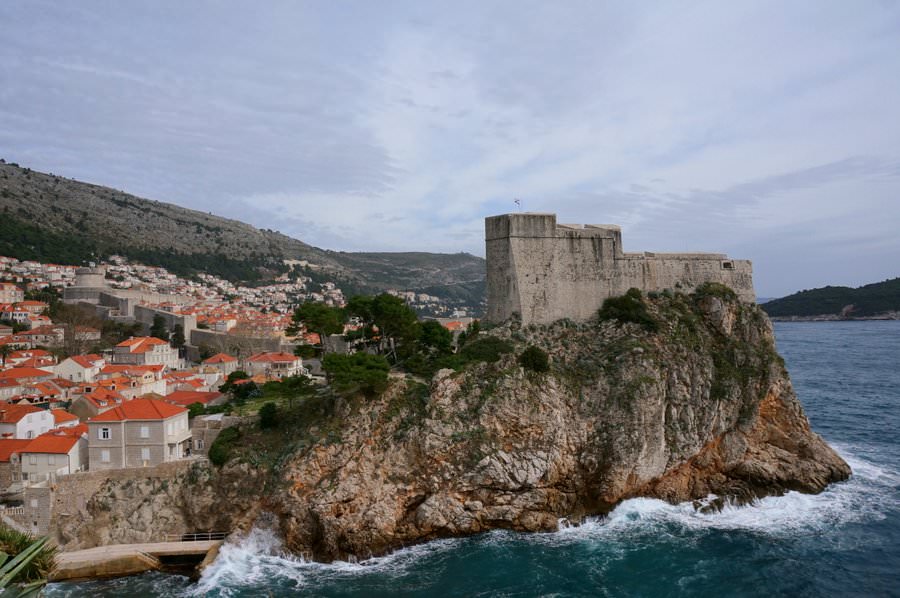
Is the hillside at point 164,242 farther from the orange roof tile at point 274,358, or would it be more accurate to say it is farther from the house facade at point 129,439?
the house facade at point 129,439

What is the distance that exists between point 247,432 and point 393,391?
6.25 m

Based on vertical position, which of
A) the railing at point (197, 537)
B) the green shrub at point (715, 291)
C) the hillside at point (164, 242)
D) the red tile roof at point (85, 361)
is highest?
the hillside at point (164, 242)

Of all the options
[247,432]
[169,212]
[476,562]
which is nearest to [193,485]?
[247,432]

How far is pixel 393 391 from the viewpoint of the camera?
25.1m

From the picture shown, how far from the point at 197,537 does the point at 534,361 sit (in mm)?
14896

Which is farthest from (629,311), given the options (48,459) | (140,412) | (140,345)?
(140,345)

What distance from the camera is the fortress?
28734mm

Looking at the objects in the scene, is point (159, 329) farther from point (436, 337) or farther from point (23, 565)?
point (23, 565)

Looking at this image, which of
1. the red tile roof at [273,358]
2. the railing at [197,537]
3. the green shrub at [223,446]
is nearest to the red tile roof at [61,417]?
the green shrub at [223,446]

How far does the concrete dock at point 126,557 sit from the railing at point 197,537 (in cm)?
38

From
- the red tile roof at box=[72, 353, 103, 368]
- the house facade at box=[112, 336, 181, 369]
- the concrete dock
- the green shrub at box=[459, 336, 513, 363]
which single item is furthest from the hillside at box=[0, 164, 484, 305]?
the green shrub at box=[459, 336, 513, 363]

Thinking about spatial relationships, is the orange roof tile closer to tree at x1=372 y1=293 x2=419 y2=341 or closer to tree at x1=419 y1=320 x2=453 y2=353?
tree at x1=372 y1=293 x2=419 y2=341

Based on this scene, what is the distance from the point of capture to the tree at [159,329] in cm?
5200

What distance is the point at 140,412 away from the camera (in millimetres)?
24000
